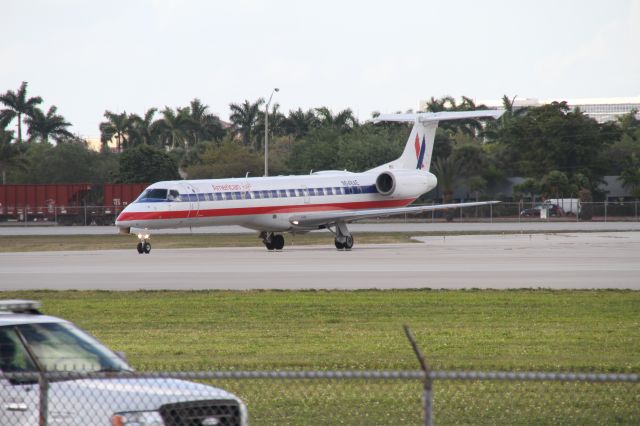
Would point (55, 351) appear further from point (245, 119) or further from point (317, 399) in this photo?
point (245, 119)

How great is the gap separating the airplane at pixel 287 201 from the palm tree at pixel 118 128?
6843 cm

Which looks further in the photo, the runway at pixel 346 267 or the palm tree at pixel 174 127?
the palm tree at pixel 174 127

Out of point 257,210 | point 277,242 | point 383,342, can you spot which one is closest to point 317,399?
point 383,342

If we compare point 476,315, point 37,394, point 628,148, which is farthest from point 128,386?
point 628,148

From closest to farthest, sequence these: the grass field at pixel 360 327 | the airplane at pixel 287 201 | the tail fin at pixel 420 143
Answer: the grass field at pixel 360 327, the airplane at pixel 287 201, the tail fin at pixel 420 143

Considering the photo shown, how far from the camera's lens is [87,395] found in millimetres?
7832

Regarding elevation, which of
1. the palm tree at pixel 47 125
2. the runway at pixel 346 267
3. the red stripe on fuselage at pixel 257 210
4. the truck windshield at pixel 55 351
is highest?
the palm tree at pixel 47 125

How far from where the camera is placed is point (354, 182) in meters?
44.0

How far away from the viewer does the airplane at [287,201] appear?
38.5 metres

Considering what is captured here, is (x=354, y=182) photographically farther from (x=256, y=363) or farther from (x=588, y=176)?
(x=588, y=176)

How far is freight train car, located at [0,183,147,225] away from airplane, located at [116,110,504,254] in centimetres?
2862

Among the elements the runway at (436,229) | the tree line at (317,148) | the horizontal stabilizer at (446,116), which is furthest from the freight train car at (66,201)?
the horizontal stabilizer at (446,116)

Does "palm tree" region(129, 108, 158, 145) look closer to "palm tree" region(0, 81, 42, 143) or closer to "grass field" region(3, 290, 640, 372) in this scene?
"palm tree" region(0, 81, 42, 143)

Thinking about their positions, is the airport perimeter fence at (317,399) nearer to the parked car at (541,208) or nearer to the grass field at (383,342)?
the grass field at (383,342)
